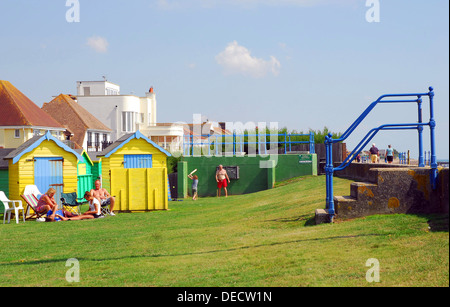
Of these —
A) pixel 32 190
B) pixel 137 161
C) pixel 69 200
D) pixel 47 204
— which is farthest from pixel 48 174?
pixel 137 161

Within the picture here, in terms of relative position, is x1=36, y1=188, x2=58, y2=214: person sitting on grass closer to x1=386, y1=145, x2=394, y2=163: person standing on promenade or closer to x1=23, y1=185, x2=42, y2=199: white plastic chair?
x1=23, y1=185, x2=42, y2=199: white plastic chair

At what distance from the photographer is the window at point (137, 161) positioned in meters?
24.8

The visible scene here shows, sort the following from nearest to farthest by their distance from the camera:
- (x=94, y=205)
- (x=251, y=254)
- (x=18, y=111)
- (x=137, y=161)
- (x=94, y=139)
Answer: (x=251, y=254) → (x=94, y=205) → (x=137, y=161) → (x=18, y=111) → (x=94, y=139)

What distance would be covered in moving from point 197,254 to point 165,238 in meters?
2.95

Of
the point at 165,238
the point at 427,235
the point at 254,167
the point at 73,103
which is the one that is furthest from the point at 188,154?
the point at 73,103

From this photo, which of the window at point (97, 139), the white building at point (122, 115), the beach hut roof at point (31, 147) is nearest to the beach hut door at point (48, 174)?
the beach hut roof at point (31, 147)

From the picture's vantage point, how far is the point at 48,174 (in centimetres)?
2106

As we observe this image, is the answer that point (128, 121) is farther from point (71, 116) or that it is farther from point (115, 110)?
point (71, 116)

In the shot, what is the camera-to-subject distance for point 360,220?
10117mm

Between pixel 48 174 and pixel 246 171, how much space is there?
14.0m

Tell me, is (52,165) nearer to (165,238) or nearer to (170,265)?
(165,238)

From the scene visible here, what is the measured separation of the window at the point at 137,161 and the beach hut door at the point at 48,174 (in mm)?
3814

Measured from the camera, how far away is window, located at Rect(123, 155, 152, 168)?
24750 mm

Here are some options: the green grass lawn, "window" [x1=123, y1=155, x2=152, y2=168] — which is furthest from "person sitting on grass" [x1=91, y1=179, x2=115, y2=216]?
the green grass lawn
